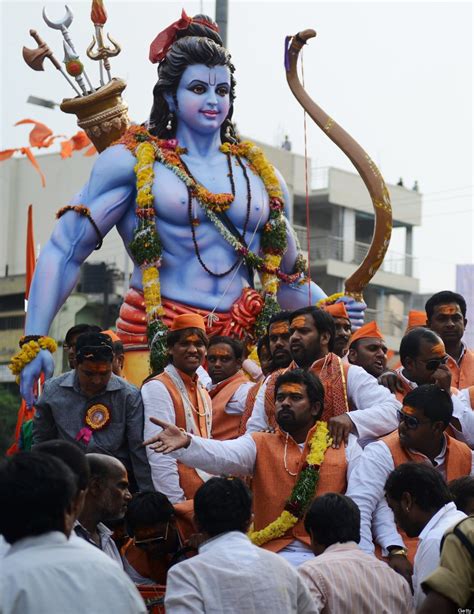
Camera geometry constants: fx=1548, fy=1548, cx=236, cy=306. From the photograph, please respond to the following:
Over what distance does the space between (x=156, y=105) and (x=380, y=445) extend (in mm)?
3914

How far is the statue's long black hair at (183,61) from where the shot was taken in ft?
32.9

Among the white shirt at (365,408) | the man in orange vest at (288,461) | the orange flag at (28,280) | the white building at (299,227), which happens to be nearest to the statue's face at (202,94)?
the orange flag at (28,280)

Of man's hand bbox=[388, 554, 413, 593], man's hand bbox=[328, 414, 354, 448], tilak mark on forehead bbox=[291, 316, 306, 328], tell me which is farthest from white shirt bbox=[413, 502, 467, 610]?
tilak mark on forehead bbox=[291, 316, 306, 328]

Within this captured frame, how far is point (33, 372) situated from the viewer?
30.5 feet

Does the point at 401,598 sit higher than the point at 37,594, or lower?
lower

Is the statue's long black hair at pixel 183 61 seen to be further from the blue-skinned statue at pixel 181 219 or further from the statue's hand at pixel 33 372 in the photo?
the statue's hand at pixel 33 372

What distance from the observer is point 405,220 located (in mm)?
44656

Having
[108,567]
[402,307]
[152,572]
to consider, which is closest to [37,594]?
[108,567]

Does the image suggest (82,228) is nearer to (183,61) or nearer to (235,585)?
(183,61)

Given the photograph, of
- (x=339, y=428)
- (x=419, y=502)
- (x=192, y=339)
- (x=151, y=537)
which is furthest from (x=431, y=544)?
(x=192, y=339)

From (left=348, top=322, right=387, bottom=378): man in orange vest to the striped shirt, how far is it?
308 cm

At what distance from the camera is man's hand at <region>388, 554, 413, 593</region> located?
676cm

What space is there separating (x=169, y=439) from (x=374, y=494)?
1.05 m

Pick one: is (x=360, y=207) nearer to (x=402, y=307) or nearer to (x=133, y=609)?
(x=402, y=307)
